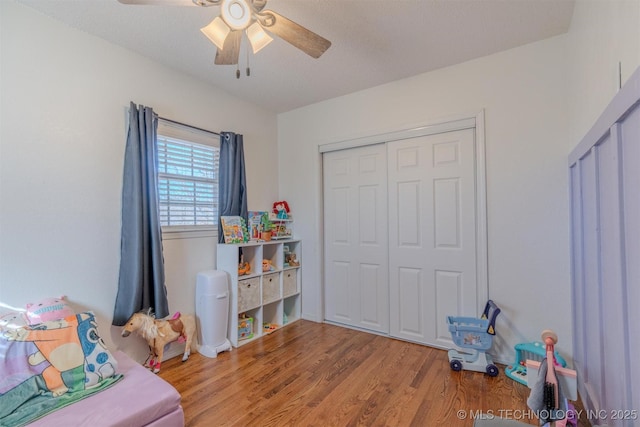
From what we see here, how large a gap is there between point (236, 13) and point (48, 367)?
206 centimetres

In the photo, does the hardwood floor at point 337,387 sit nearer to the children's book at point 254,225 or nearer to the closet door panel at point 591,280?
the closet door panel at point 591,280

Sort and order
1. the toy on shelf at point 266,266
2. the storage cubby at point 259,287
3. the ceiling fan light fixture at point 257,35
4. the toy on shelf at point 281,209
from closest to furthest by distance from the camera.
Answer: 1. the ceiling fan light fixture at point 257,35
2. the storage cubby at point 259,287
3. the toy on shelf at point 266,266
4. the toy on shelf at point 281,209

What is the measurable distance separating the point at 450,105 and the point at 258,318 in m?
2.80

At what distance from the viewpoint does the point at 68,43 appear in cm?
204

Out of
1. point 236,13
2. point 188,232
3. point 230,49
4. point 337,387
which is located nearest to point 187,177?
point 188,232

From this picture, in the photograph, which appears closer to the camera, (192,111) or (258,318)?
(192,111)

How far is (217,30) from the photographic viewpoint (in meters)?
1.58

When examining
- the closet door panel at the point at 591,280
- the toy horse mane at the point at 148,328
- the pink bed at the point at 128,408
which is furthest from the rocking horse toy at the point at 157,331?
the closet door panel at the point at 591,280

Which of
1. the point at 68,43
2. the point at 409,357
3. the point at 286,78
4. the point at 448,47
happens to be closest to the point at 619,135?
the point at 448,47

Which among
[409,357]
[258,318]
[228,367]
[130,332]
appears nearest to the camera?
[130,332]

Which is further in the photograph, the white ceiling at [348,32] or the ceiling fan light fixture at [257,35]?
the white ceiling at [348,32]

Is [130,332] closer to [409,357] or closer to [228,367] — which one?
[228,367]

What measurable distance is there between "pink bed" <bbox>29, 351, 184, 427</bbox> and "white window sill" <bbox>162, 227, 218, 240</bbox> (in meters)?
1.16

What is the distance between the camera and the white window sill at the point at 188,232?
101 inches
